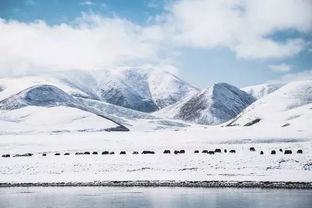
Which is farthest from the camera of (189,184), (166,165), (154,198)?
(166,165)

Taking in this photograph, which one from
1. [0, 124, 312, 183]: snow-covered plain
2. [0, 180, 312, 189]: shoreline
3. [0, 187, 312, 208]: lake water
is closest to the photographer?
[0, 187, 312, 208]: lake water

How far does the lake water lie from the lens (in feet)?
126

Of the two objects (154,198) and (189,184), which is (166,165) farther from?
(154,198)

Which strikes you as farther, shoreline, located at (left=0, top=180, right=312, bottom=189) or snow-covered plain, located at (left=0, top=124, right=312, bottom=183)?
snow-covered plain, located at (left=0, top=124, right=312, bottom=183)

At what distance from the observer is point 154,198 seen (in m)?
42.2

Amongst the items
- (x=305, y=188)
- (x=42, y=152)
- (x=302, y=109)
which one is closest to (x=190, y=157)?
(x=305, y=188)

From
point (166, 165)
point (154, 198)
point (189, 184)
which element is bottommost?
point (154, 198)

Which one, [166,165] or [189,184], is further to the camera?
[166,165]

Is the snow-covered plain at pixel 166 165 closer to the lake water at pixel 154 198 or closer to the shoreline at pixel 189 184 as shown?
the shoreline at pixel 189 184

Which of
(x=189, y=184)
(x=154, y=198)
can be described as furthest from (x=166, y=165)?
(x=154, y=198)

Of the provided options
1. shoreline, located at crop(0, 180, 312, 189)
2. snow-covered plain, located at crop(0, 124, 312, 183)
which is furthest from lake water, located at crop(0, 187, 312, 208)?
snow-covered plain, located at crop(0, 124, 312, 183)

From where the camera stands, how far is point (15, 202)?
41656 mm

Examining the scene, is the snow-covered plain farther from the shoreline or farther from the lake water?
the lake water

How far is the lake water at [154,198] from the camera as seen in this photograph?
38312 mm
